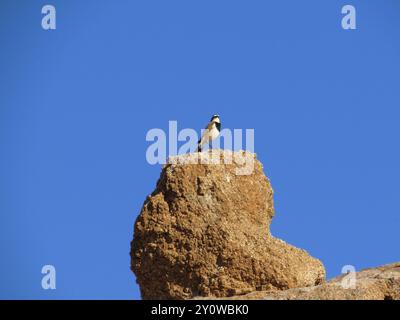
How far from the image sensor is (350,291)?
22.9 m

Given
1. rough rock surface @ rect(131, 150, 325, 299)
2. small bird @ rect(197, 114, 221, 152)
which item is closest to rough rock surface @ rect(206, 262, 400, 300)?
rough rock surface @ rect(131, 150, 325, 299)

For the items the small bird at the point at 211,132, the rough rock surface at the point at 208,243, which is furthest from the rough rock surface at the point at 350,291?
the small bird at the point at 211,132

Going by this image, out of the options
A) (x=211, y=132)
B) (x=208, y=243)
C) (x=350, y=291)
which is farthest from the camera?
(x=211, y=132)

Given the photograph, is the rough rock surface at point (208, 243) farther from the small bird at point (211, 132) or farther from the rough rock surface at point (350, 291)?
the small bird at point (211, 132)

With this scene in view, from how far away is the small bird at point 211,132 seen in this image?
29.0m

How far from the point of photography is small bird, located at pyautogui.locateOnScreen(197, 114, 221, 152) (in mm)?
29000

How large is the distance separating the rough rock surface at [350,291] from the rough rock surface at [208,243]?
0.90 metres

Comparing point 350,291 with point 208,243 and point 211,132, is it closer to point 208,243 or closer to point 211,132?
point 208,243

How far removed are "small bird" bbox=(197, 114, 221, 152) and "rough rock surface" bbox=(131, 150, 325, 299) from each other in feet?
10.6

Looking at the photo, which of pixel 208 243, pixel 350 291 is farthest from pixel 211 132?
pixel 350 291

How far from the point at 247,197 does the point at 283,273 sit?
199cm

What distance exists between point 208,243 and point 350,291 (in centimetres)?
330

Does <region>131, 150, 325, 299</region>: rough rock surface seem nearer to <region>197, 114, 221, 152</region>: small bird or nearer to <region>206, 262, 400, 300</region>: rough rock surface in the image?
<region>206, 262, 400, 300</region>: rough rock surface
